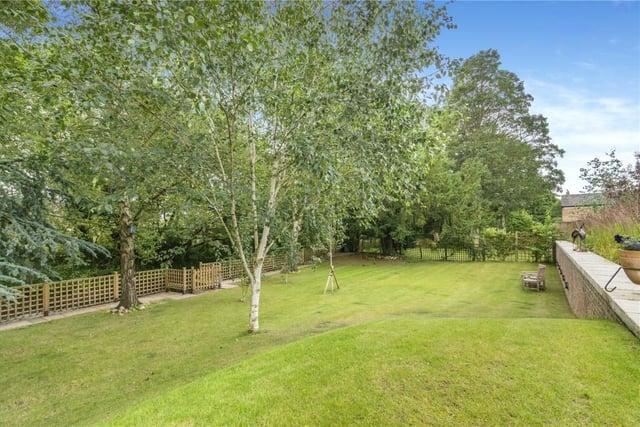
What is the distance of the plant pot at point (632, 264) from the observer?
337 cm

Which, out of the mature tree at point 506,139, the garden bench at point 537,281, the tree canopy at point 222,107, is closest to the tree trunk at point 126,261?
the tree canopy at point 222,107

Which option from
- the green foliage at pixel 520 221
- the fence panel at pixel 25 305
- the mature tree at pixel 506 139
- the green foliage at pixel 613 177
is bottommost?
the fence panel at pixel 25 305

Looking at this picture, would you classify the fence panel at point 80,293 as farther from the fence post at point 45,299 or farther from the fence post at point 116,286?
the fence post at point 45,299

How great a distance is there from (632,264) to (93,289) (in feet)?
40.1

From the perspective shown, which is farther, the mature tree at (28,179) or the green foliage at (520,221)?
the green foliage at (520,221)

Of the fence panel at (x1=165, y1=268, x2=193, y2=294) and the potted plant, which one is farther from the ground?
the potted plant

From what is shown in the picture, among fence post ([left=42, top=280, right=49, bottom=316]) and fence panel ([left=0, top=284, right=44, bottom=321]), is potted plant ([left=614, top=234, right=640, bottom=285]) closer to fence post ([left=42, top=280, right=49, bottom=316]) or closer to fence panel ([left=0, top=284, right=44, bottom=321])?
fence panel ([left=0, top=284, right=44, bottom=321])

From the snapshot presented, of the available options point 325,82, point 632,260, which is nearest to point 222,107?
point 325,82

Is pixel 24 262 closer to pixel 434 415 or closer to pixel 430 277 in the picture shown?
pixel 434 415

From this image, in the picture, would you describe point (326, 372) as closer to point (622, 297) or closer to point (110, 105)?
point (622, 297)

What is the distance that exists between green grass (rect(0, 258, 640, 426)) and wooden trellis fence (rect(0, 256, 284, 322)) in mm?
1167

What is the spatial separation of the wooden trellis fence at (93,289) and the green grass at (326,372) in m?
1.17

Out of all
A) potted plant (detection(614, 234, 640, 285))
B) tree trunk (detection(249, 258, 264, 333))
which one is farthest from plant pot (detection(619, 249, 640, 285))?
tree trunk (detection(249, 258, 264, 333))

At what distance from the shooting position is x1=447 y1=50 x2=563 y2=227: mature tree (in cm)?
2531
